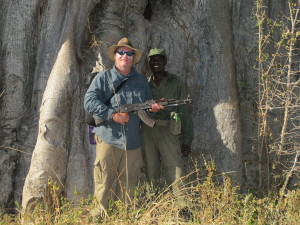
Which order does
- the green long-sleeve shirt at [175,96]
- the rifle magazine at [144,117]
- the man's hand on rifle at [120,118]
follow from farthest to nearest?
the green long-sleeve shirt at [175,96] < the rifle magazine at [144,117] < the man's hand on rifle at [120,118]

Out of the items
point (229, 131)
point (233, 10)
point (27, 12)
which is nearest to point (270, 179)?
point (229, 131)

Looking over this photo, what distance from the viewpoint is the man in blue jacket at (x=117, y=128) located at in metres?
4.21

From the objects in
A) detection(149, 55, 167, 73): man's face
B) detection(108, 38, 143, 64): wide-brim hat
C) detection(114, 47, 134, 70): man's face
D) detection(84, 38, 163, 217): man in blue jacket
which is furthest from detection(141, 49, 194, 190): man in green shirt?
detection(114, 47, 134, 70): man's face

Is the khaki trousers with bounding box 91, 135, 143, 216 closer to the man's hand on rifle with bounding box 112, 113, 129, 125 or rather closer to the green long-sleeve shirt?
the man's hand on rifle with bounding box 112, 113, 129, 125

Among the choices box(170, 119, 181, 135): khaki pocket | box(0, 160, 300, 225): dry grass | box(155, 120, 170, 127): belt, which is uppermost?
box(155, 120, 170, 127): belt

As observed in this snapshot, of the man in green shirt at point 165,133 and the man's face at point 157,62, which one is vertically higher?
the man's face at point 157,62

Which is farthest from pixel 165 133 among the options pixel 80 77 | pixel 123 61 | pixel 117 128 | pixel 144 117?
pixel 80 77

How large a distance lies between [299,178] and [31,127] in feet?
11.4

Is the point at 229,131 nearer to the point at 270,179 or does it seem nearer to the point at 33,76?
the point at 270,179

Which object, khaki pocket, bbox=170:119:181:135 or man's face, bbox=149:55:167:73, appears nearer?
khaki pocket, bbox=170:119:181:135

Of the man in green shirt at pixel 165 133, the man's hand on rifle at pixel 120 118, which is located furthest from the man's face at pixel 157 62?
the man's hand on rifle at pixel 120 118

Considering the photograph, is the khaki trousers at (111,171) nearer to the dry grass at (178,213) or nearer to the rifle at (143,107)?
the dry grass at (178,213)

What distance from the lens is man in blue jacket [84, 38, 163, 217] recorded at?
4.21 m

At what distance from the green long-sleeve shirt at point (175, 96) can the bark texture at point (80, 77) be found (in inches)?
23.0
